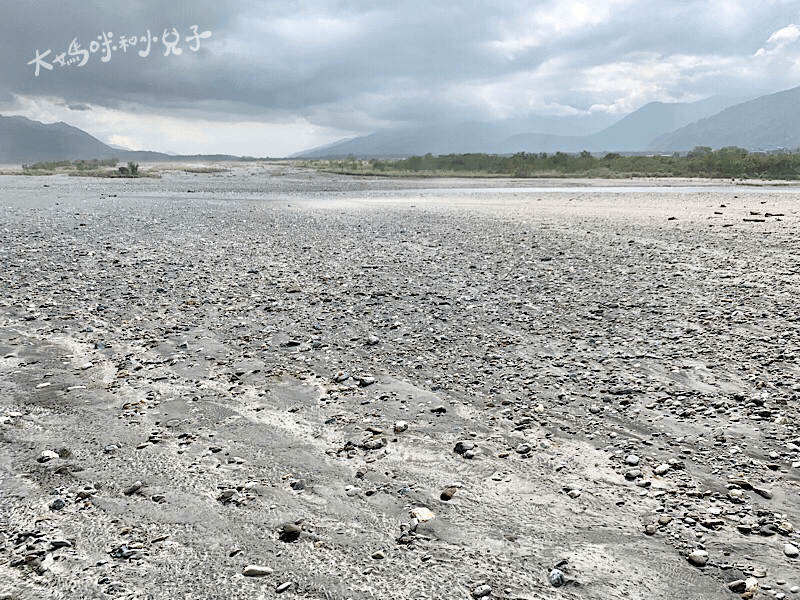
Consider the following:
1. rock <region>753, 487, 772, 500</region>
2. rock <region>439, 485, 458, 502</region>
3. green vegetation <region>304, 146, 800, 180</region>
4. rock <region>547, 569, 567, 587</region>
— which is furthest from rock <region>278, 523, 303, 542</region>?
green vegetation <region>304, 146, 800, 180</region>

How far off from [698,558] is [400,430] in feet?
9.17

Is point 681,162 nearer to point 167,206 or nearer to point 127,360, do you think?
point 167,206

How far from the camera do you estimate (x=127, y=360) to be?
7590 mm

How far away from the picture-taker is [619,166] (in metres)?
67.9

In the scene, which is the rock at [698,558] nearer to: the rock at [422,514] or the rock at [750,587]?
the rock at [750,587]

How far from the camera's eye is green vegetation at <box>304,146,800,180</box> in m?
55.2

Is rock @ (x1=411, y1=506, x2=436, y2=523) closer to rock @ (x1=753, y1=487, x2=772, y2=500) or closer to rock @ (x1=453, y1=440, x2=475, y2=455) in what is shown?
rock @ (x1=453, y1=440, x2=475, y2=455)

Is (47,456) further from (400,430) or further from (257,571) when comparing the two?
(400,430)

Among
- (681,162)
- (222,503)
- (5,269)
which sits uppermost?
(681,162)

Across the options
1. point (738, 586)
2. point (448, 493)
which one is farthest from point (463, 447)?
point (738, 586)

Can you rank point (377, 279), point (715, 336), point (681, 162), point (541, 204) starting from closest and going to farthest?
point (715, 336), point (377, 279), point (541, 204), point (681, 162)

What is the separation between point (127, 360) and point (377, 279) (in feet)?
17.9

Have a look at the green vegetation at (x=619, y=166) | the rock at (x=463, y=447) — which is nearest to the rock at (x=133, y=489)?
the rock at (x=463, y=447)

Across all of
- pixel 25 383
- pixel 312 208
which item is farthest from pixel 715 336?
pixel 312 208
